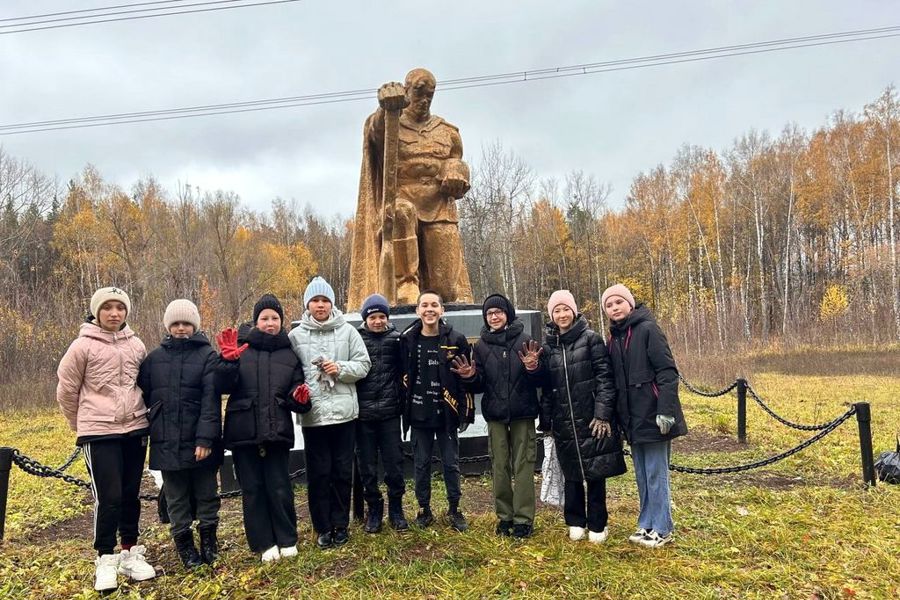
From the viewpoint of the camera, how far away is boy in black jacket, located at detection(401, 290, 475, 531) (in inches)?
143

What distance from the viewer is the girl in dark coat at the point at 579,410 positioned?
131 inches

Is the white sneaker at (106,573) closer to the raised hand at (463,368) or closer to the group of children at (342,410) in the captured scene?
the group of children at (342,410)

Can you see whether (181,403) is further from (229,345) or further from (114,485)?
(114,485)

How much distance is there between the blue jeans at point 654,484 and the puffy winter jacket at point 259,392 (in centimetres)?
205

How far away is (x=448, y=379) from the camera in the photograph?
3.64 m

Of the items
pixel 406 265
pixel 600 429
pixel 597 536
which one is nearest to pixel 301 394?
pixel 600 429

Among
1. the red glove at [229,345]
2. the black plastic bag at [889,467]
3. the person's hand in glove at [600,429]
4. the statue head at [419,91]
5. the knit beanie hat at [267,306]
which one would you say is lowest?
the black plastic bag at [889,467]

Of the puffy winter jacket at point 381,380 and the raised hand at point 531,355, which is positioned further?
the puffy winter jacket at point 381,380

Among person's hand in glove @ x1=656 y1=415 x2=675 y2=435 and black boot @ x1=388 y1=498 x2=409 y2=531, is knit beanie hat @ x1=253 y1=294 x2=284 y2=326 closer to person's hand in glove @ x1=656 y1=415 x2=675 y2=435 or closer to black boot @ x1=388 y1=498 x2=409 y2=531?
black boot @ x1=388 y1=498 x2=409 y2=531

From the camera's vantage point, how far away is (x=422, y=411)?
362 centimetres

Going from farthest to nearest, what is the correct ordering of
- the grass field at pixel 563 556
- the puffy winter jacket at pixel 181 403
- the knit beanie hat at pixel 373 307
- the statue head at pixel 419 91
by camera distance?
the statue head at pixel 419 91, the knit beanie hat at pixel 373 307, the puffy winter jacket at pixel 181 403, the grass field at pixel 563 556

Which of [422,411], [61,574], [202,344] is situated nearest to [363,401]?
[422,411]

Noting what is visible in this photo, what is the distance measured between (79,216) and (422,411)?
32482mm

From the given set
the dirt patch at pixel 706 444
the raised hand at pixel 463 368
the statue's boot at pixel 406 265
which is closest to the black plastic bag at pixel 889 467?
the dirt patch at pixel 706 444
